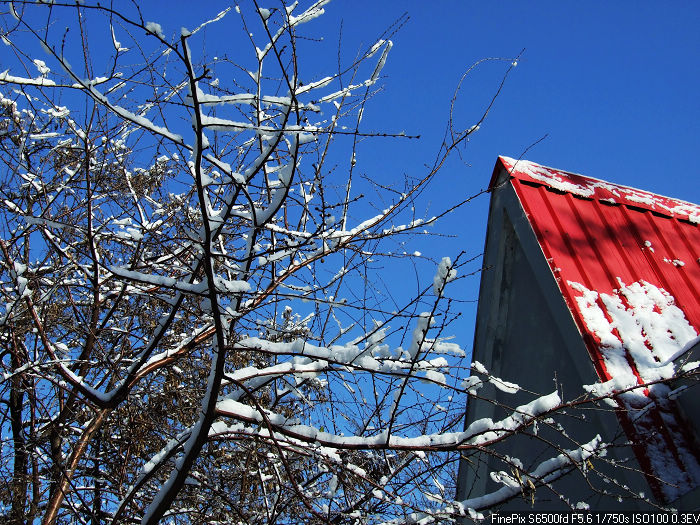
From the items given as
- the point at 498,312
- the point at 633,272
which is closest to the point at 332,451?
the point at 498,312

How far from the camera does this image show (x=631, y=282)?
3.57 m

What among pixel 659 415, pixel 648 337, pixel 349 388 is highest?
pixel 349 388

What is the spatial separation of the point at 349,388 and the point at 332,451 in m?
0.77

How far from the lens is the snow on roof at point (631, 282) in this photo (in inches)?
105

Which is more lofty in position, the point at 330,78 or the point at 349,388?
the point at 330,78

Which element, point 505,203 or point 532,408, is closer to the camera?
point 532,408

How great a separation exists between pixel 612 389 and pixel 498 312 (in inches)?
59.3

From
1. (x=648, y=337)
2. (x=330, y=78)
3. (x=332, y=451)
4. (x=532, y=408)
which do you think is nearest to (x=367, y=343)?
(x=332, y=451)

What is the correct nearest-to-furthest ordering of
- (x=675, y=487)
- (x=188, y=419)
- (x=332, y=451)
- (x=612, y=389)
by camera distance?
1. (x=675, y=487)
2. (x=612, y=389)
3. (x=332, y=451)
4. (x=188, y=419)

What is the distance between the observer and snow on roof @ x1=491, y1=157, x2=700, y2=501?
266 centimetres

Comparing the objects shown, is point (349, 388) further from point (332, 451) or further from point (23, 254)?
point (23, 254)

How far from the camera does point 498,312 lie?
4105mm

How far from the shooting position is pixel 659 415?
277 cm

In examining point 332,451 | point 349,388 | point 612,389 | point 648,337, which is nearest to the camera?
point 612,389
